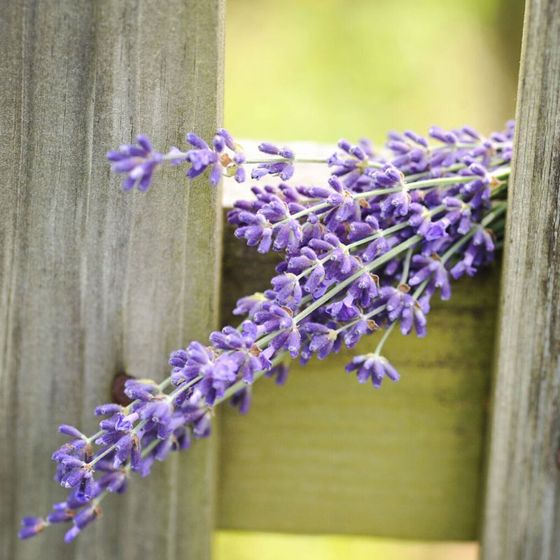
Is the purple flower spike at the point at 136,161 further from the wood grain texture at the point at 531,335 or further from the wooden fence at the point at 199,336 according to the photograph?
the wood grain texture at the point at 531,335

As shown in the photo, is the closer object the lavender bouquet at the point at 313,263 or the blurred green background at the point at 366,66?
the lavender bouquet at the point at 313,263

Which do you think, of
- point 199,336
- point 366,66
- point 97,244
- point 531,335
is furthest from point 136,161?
point 366,66

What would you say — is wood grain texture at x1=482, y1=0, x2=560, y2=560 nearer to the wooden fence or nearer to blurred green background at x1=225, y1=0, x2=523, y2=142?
the wooden fence

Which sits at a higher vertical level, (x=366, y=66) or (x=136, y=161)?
(x=366, y=66)

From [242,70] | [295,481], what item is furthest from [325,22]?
[295,481]

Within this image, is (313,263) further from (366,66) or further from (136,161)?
(366,66)

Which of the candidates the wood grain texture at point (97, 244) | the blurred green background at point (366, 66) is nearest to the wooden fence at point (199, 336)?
the wood grain texture at point (97, 244)

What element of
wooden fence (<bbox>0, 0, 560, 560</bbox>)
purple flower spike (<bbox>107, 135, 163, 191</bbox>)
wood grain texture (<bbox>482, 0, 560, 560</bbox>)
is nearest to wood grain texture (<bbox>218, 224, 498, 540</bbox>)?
wooden fence (<bbox>0, 0, 560, 560</bbox>)
